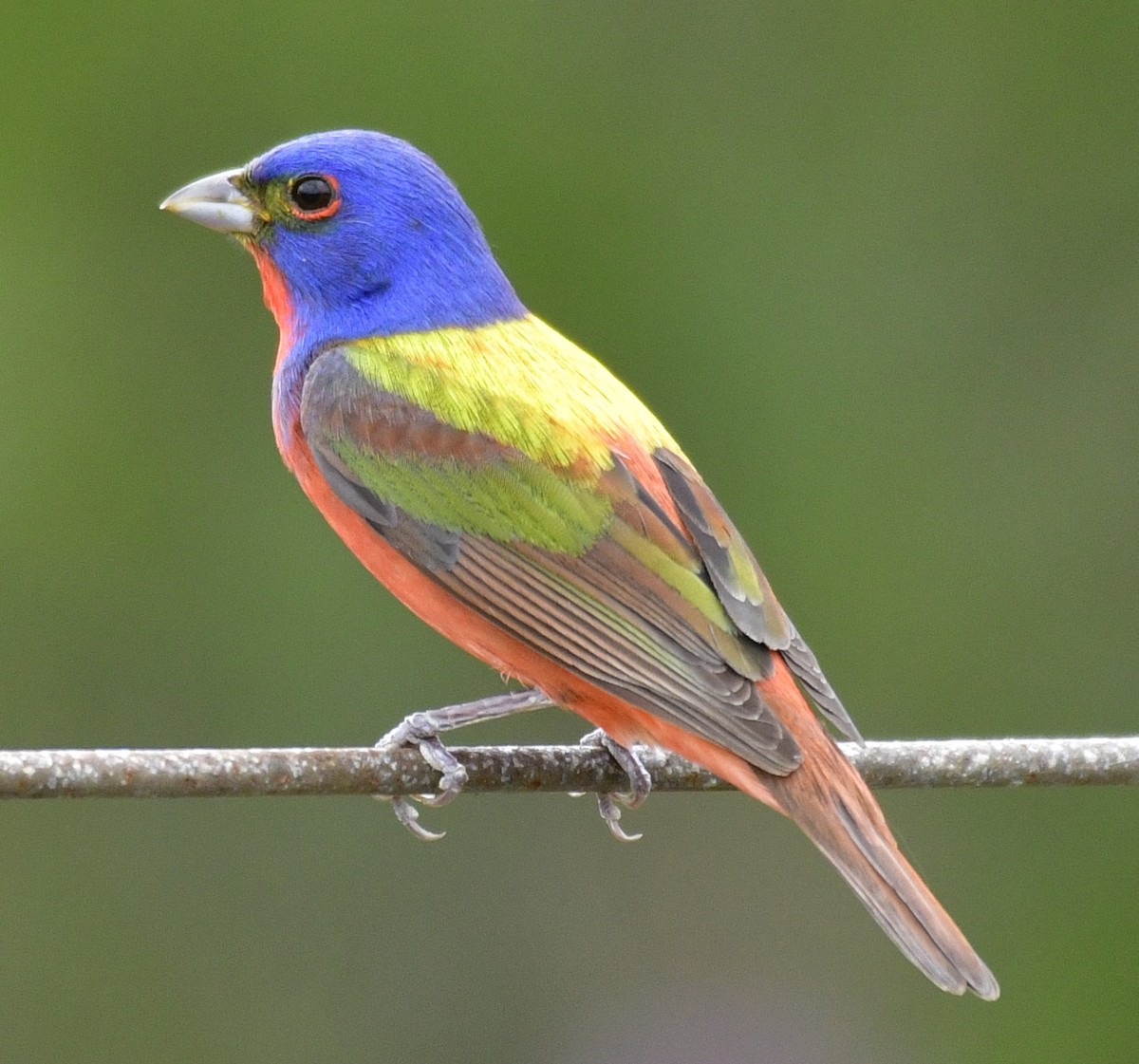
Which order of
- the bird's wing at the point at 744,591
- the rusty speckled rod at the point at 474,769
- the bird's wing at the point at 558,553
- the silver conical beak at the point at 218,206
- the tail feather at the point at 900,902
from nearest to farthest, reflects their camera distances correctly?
1. the rusty speckled rod at the point at 474,769
2. the tail feather at the point at 900,902
3. the bird's wing at the point at 558,553
4. the bird's wing at the point at 744,591
5. the silver conical beak at the point at 218,206

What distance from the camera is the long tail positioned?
3.30 m

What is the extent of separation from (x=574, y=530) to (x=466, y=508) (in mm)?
301

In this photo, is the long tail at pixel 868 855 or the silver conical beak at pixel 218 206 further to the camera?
the silver conical beak at pixel 218 206

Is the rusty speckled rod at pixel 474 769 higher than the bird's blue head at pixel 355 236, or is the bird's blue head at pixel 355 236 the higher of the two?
the bird's blue head at pixel 355 236

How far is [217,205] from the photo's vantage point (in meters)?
4.98

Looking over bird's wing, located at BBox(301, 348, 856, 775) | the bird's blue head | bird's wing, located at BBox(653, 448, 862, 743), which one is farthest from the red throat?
bird's wing, located at BBox(653, 448, 862, 743)

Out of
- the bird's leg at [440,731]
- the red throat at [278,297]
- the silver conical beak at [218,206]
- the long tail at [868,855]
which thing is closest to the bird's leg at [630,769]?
the bird's leg at [440,731]

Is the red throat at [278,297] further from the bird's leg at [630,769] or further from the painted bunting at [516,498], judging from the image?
the bird's leg at [630,769]

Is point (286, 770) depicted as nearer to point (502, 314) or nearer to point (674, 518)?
point (674, 518)

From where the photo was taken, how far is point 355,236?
4.89m

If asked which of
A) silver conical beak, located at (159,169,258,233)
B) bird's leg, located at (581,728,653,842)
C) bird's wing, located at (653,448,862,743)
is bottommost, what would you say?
bird's leg, located at (581,728,653,842)

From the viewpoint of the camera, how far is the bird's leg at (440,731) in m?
3.58

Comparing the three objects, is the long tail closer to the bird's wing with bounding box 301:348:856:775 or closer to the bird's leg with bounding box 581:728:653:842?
the bird's wing with bounding box 301:348:856:775

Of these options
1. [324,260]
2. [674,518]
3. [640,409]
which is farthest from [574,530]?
[324,260]
